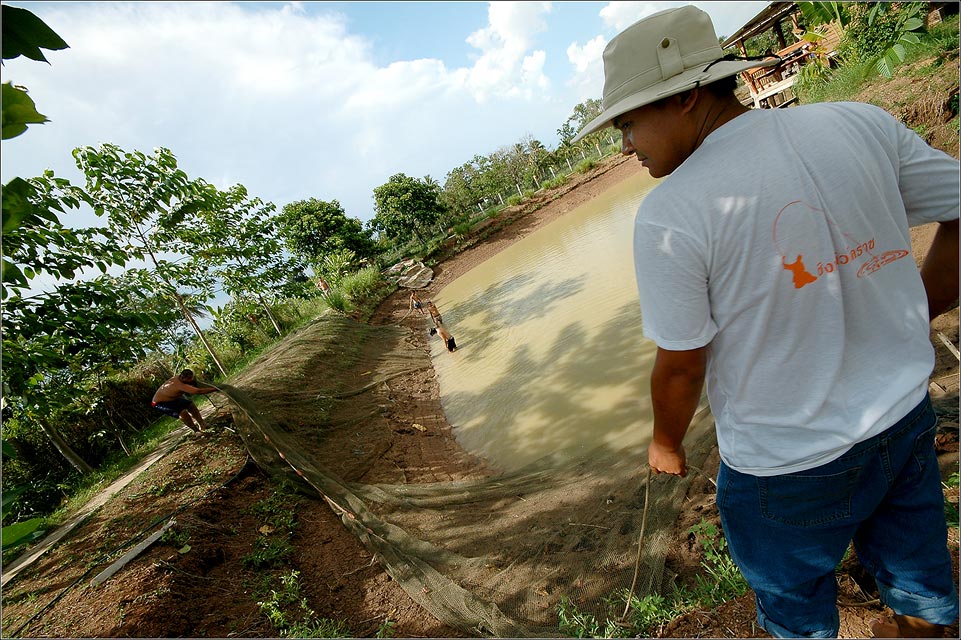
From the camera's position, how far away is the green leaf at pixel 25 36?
1139mm

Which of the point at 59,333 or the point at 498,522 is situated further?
the point at 498,522

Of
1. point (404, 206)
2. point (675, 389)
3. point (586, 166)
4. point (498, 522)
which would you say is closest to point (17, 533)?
point (675, 389)

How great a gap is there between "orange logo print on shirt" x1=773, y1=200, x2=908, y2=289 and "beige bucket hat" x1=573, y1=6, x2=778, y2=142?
367 millimetres

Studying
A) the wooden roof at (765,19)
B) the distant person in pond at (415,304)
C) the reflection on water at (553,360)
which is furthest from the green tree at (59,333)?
the wooden roof at (765,19)

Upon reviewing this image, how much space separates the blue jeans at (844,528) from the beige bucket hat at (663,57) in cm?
94

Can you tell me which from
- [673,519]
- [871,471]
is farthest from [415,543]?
[871,471]

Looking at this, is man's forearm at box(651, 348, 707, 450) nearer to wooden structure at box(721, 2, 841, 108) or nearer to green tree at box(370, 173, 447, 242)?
wooden structure at box(721, 2, 841, 108)

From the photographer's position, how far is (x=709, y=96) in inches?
42.1

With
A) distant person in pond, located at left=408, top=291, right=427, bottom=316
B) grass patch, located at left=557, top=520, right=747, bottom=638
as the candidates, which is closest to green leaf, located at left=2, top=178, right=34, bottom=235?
grass patch, located at left=557, top=520, right=747, bottom=638

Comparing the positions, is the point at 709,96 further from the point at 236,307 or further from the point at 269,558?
the point at 236,307

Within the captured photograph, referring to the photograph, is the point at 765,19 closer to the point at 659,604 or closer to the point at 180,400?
the point at 659,604

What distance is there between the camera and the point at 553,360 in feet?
23.4

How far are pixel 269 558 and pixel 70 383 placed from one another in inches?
78.6

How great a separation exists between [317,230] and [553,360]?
15727mm
